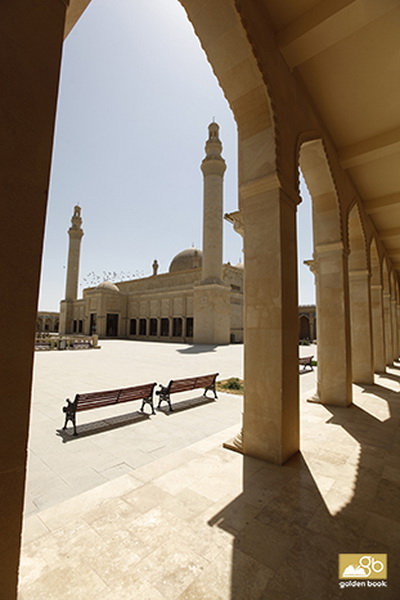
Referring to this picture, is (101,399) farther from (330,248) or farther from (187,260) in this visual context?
(187,260)

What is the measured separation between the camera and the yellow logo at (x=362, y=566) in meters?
2.36

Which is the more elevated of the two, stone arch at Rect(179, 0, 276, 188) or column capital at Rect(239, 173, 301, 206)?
stone arch at Rect(179, 0, 276, 188)

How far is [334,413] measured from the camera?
6.79 meters

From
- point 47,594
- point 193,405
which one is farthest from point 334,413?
point 47,594

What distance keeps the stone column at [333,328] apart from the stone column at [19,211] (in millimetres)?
7365

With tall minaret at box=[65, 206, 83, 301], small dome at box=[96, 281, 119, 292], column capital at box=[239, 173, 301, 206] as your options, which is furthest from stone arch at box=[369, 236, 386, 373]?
tall minaret at box=[65, 206, 83, 301]

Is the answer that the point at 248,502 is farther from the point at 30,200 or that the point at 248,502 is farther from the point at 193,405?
the point at 193,405

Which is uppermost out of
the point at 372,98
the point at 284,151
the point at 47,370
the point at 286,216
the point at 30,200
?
the point at 372,98

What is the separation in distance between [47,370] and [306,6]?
564 inches

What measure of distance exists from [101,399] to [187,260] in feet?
128

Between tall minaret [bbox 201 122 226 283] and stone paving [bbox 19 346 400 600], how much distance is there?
2616cm

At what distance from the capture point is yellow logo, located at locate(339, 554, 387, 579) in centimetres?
236

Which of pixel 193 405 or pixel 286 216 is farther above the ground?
pixel 286 216

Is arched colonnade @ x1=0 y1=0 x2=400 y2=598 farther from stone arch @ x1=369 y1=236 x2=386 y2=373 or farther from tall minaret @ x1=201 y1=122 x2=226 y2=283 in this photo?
tall minaret @ x1=201 y1=122 x2=226 y2=283
